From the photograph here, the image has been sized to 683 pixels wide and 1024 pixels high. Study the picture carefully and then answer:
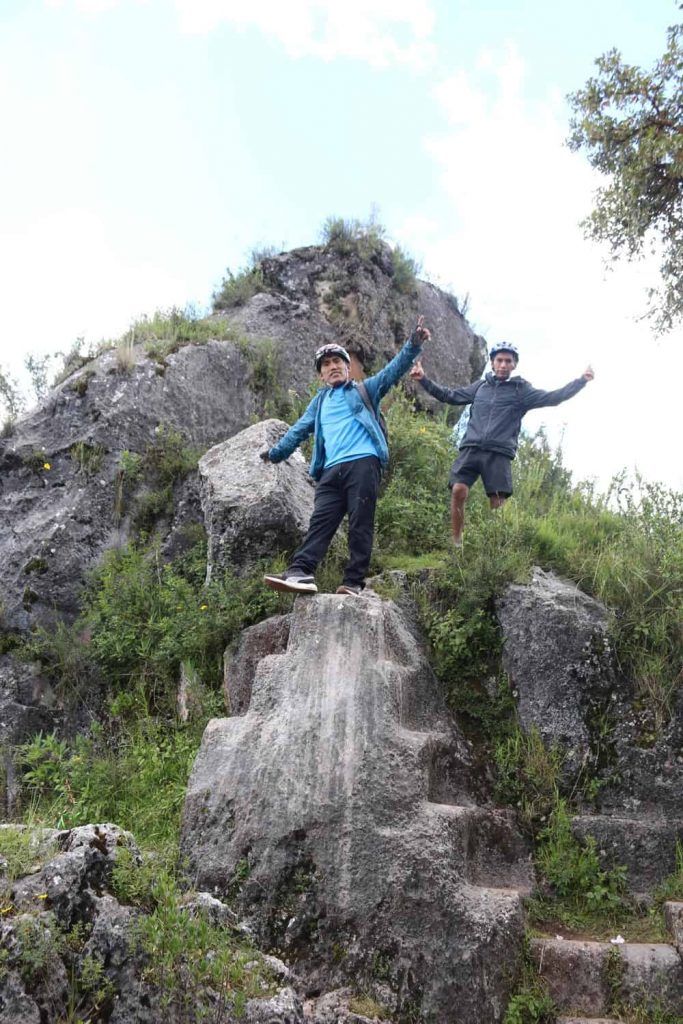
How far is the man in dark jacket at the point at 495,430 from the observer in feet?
28.2

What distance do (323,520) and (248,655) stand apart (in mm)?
1295

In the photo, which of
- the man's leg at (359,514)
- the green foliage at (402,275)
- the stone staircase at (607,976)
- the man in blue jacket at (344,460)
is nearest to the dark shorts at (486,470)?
the man in blue jacket at (344,460)

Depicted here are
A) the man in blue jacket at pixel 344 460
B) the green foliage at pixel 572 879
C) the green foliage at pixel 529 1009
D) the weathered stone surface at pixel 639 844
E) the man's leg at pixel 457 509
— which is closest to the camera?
the green foliage at pixel 529 1009

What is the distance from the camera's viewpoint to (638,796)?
22.7 ft

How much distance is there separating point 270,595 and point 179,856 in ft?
8.13

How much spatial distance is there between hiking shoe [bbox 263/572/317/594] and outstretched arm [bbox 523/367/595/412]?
293 centimetres

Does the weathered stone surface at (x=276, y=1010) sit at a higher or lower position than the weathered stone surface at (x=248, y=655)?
lower

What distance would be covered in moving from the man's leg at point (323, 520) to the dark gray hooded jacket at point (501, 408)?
1566 millimetres

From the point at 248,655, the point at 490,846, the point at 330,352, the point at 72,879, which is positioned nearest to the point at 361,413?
the point at 330,352

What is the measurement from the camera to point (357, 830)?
19.3ft

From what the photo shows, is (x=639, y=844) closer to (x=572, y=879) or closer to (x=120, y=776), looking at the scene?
(x=572, y=879)

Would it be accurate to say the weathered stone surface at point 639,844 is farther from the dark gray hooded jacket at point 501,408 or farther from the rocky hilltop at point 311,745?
the dark gray hooded jacket at point 501,408

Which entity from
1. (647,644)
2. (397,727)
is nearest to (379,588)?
(397,727)

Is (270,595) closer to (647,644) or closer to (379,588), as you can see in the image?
(379,588)
